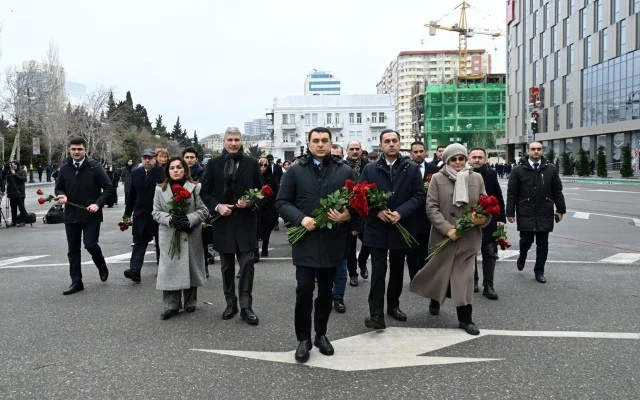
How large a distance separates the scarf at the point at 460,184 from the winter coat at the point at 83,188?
4519mm

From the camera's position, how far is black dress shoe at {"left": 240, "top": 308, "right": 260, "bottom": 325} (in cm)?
585

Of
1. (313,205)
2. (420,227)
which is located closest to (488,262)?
(420,227)

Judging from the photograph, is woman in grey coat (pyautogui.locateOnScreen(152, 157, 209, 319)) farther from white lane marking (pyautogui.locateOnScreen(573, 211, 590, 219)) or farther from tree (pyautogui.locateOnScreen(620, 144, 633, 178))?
tree (pyautogui.locateOnScreen(620, 144, 633, 178))

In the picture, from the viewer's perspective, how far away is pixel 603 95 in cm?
5400

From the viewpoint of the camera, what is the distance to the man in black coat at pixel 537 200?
25.9 ft

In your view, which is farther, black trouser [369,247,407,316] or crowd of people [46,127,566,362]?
black trouser [369,247,407,316]

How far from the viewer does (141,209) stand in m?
8.34

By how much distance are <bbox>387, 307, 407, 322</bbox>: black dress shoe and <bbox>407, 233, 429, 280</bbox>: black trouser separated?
0.95m

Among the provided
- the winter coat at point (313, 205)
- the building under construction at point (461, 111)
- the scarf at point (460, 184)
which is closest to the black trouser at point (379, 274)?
the winter coat at point (313, 205)

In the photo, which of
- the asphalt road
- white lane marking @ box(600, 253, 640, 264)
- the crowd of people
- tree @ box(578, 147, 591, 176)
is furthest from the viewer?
tree @ box(578, 147, 591, 176)

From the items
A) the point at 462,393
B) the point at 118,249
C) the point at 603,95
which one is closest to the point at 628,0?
the point at 603,95

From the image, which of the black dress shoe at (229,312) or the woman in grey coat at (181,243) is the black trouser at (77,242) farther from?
the black dress shoe at (229,312)

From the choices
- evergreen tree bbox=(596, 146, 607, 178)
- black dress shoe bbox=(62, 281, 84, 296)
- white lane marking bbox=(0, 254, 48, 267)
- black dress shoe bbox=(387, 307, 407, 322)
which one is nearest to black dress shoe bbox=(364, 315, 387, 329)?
black dress shoe bbox=(387, 307, 407, 322)

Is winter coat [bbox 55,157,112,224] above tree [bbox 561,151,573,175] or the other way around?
above
